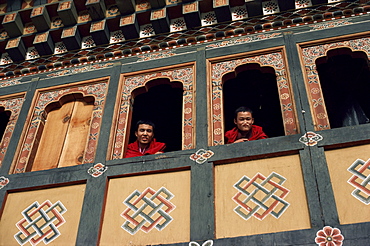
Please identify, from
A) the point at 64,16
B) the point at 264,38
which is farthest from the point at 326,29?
the point at 64,16

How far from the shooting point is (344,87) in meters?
8.83

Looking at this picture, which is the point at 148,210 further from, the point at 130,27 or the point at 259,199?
the point at 130,27

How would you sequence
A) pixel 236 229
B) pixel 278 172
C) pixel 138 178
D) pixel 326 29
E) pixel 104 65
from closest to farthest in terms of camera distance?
pixel 236 229, pixel 278 172, pixel 138 178, pixel 326 29, pixel 104 65

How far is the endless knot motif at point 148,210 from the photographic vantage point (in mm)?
6148

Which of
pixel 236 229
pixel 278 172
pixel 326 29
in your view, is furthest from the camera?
pixel 326 29

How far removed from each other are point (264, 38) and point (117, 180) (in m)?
2.92

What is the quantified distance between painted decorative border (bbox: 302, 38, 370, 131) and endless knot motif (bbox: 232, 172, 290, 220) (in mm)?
890

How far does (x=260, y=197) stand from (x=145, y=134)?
2.18m

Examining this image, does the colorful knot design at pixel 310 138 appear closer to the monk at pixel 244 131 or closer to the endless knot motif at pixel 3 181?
the monk at pixel 244 131

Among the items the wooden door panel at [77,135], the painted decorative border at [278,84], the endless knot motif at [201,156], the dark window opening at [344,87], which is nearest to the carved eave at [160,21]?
the painted decorative border at [278,84]

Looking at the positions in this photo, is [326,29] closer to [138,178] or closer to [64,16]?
[138,178]

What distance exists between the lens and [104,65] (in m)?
8.38

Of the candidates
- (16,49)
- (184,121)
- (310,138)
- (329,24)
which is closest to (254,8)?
(329,24)

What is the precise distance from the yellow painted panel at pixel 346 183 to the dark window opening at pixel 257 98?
3080 millimetres
